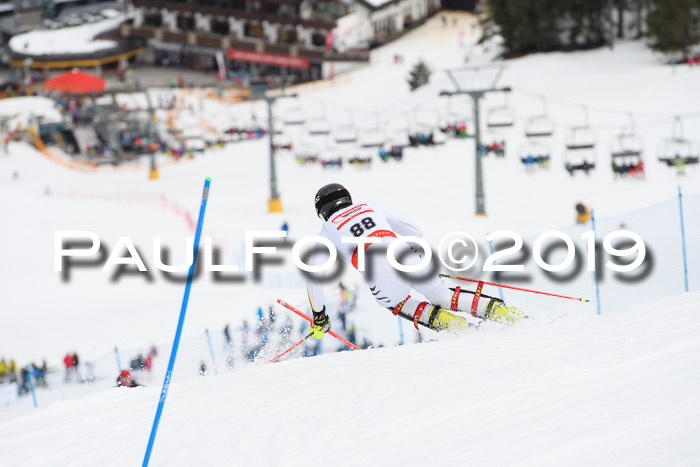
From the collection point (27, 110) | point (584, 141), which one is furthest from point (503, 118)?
point (27, 110)

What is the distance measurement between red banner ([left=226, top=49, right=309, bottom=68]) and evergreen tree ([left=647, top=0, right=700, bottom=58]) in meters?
33.5

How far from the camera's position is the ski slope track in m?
3.57

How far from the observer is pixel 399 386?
507cm

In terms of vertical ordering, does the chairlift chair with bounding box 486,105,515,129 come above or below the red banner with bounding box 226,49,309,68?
below

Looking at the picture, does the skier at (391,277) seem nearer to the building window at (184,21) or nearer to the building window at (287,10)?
the building window at (184,21)

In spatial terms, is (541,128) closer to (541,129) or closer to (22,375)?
(541,129)

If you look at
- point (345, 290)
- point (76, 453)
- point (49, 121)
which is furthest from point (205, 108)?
point (76, 453)

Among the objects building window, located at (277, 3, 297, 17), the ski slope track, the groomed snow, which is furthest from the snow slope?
building window, located at (277, 3, 297, 17)

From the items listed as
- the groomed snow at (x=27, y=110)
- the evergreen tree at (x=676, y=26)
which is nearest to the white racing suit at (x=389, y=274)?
the evergreen tree at (x=676, y=26)

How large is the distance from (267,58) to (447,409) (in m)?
66.5

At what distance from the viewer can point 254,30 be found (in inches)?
2734

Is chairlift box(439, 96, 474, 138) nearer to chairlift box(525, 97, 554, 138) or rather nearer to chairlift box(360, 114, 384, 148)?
chairlift box(360, 114, 384, 148)

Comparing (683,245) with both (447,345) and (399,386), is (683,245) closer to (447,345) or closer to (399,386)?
(447,345)

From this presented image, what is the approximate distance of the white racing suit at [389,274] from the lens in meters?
6.26
